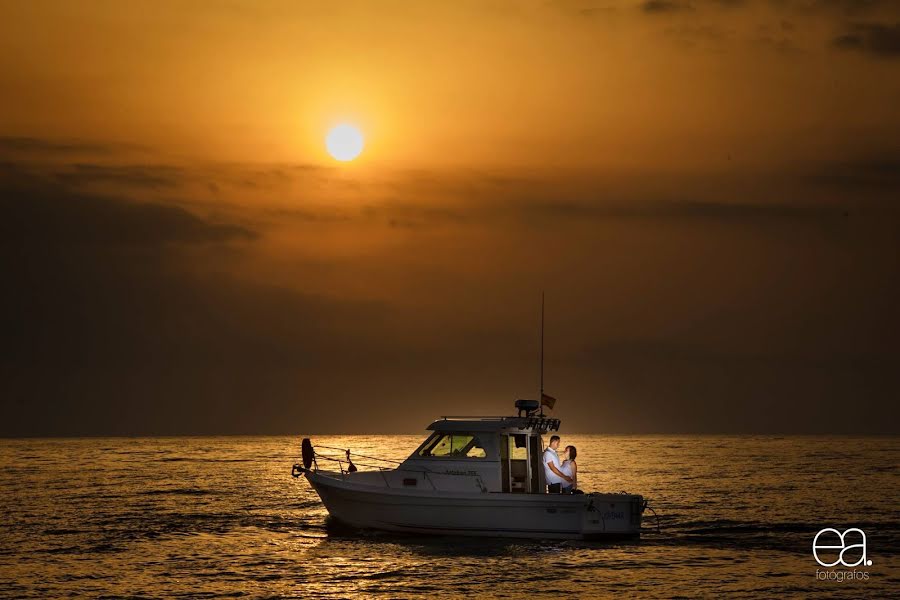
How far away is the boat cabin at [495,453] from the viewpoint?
106 ft

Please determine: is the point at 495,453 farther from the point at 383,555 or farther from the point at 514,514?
the point at 383,555

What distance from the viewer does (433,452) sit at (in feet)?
109

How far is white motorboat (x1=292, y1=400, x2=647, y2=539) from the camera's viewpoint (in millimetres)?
31219

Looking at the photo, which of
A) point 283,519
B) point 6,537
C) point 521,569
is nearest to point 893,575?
point 521,569

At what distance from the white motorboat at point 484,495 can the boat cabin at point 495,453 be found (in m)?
0.03

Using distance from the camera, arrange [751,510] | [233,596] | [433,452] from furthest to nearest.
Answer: [751,510]
[433,452]
[233,596]

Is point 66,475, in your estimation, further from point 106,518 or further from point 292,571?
point 292,571

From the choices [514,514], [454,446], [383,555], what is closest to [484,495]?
[514,514]

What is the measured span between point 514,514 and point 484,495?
3.20 ft

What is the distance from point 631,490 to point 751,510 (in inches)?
612

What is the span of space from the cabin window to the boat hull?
1.23 m

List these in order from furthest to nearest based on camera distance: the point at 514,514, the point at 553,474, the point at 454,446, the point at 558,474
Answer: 1. the point at 454,446
2. the point at 553,474
3. the point at 558,474
4. the point at 514,514

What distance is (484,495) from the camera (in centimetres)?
3161

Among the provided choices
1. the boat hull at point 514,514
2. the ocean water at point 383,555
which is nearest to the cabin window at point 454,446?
the boat hull at point 514,514
